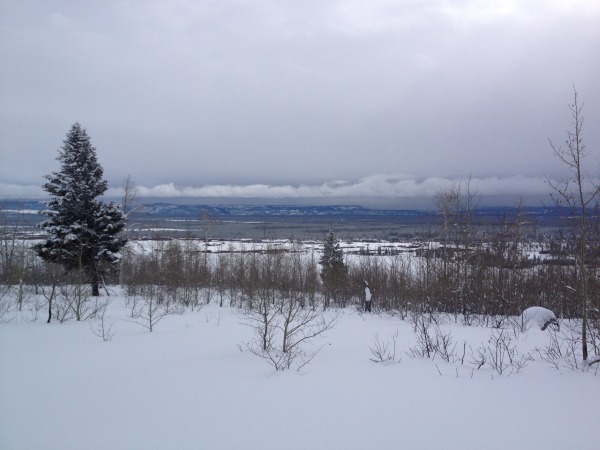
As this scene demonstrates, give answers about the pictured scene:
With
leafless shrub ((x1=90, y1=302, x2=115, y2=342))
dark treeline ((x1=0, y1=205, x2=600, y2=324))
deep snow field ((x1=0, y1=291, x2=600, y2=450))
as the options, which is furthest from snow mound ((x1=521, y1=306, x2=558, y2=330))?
leafless shrub ((x1=90, y1=302, x2=115, y2=342))

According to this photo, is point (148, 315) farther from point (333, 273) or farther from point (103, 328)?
point (333, 273)

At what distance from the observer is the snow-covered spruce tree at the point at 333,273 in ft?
110

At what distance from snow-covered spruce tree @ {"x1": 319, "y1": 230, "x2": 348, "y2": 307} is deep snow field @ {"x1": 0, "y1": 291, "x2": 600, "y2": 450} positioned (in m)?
22.3

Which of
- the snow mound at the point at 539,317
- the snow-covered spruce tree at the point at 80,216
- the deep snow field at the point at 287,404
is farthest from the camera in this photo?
the snow-covered spruce tree at the point at 80,216

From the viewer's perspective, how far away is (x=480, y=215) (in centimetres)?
3041

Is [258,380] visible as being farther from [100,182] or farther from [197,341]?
[100,182]

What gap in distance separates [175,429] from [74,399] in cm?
252

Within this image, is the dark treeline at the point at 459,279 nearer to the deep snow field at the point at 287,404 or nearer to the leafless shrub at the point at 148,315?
the leafless shrub at the point at 148,315

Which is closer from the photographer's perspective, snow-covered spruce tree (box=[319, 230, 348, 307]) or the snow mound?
the snow mound

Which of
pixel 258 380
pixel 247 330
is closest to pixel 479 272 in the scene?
pixel 247 330

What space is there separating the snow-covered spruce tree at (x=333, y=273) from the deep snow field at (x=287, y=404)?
22.3m

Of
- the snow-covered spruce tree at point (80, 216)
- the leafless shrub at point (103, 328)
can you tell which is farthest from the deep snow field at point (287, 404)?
the snow-covered spruce tree at point (80, 216)

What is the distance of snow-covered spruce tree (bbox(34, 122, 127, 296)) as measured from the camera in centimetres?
2372

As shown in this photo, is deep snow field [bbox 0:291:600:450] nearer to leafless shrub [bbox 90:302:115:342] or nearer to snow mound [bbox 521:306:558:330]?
leafless shrub [bbox 90:302:115:342]
